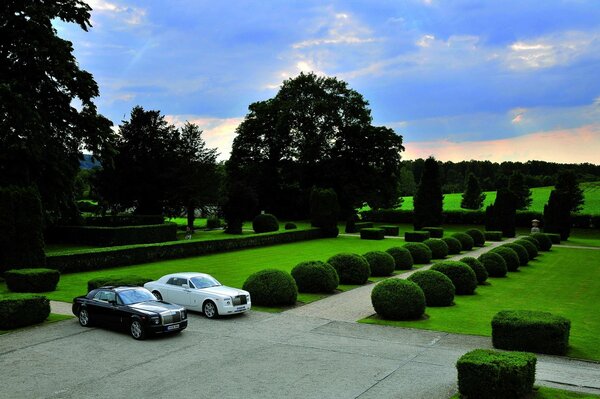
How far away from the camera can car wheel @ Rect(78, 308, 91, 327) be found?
1742 cm

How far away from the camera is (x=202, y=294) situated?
19.3m

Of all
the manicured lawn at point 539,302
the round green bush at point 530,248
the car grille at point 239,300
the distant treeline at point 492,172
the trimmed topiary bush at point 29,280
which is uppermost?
the distant treeline at point 492,172

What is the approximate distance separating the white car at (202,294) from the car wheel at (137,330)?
364cm

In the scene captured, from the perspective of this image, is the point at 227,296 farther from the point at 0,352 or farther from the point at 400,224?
the point at 400,224

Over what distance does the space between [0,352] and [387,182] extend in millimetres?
64096

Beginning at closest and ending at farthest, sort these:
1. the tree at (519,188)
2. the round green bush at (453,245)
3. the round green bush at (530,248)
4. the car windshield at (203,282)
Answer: the car windshield at (203,282)
the round green bush at (530,248)
the round green bush at (453,245)
the tree at (519,188)

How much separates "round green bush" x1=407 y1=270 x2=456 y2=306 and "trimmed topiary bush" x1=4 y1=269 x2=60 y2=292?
17.3m

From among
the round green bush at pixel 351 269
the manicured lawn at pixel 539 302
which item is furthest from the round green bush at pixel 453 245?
the round green bush at pixel 351 269

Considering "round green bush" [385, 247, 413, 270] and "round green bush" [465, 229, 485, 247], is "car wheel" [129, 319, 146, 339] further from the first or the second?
"round green bush" [465, 229, 485, 247]

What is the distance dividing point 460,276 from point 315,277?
23.6ft

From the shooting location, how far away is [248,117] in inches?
3113

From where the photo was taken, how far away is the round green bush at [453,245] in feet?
136

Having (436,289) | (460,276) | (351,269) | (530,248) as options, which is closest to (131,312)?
(436,289)

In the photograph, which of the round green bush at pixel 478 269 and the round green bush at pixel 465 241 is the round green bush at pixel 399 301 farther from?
the round green bush at pixel 465 241
